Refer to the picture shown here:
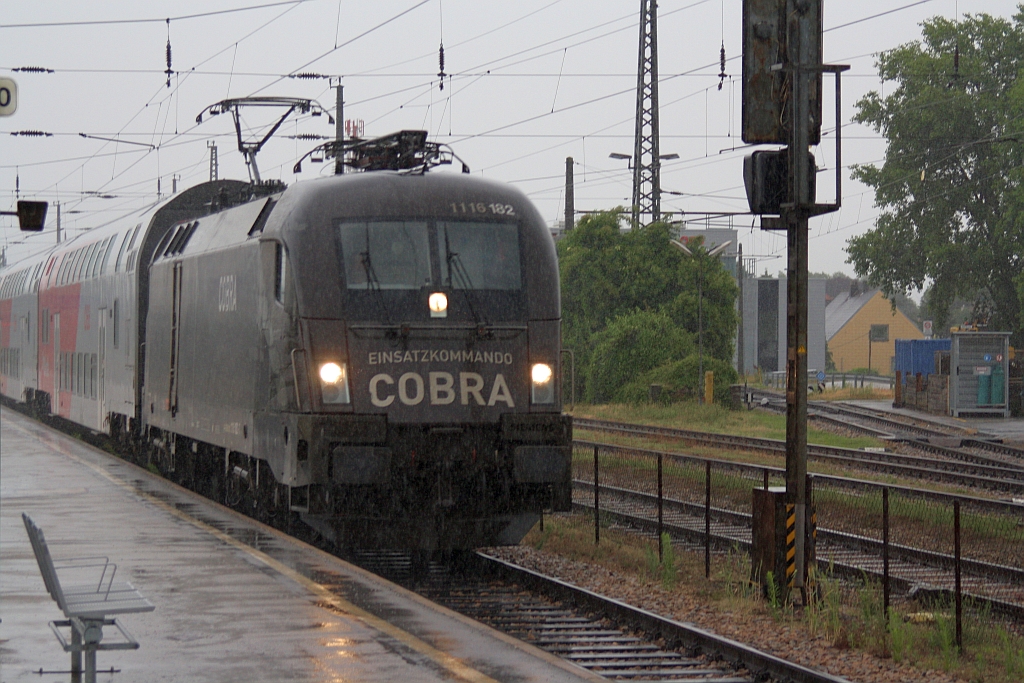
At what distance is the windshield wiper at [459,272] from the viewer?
1237 centimetres

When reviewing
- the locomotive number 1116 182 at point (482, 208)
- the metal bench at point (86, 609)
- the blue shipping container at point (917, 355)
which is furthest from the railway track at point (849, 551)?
the blue shipping container at point (917, 355)

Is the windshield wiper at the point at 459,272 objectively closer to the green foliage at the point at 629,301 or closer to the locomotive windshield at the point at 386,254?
the locomotive windshield at the point at 386,254

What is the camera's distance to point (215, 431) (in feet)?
50.6

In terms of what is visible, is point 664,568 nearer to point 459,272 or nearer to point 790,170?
point 459,272

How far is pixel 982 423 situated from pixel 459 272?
28400 millimetres

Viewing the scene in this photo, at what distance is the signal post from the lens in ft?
34.7

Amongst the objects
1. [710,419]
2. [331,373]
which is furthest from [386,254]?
[710,419]

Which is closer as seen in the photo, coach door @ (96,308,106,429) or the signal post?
the signal post

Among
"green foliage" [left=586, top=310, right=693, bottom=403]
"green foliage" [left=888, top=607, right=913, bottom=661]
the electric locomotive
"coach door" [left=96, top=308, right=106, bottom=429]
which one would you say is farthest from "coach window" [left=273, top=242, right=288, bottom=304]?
"green foliage" [left=586, top=310, right=693, bottom=403]

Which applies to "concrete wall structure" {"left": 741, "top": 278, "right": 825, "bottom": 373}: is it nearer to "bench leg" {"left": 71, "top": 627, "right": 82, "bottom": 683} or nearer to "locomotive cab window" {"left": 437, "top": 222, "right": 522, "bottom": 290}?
"locomotive cab window" {"left": 437, "top": 222, "right": 522, "bottom": 290}

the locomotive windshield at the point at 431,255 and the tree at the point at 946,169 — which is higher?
the tree at the point at 946,169

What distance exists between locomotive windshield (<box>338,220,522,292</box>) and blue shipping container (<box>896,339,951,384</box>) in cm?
3204

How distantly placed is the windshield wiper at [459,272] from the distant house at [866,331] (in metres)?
91.0

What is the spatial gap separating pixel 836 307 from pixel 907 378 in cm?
6806
